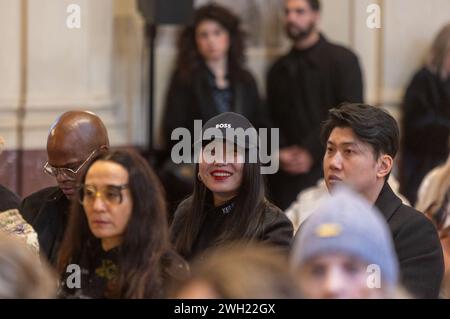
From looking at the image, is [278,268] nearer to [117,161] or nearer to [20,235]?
[117,161]

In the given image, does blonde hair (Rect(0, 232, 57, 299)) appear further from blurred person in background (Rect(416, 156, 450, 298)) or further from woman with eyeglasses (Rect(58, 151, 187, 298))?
blurred person in background (Rect(416, 156, 450, 298))

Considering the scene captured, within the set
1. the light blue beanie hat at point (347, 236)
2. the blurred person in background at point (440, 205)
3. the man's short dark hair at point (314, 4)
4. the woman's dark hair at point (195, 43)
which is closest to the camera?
the light blue beanie hat at point (347, 236)

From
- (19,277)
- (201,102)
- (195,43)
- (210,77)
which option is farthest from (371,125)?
(195,43)

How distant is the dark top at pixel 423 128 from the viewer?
8953mm

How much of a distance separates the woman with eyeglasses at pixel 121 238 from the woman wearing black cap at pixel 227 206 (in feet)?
2.39

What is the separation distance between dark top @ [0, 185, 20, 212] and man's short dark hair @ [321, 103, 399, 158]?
1.46 m

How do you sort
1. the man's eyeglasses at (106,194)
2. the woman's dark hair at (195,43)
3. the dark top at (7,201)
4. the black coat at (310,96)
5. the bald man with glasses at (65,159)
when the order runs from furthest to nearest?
1. the woman's dark hair at (195,43)
2. the black coat at (310,96)
3. the dark top at (7,201)
4. the bald man with glasses at (65,159)
5. the man's eyeglasses at (106,194)

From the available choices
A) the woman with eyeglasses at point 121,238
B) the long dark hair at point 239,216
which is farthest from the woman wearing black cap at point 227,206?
the woman with eyeglasses at point 121,238

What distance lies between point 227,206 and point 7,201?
1099mm

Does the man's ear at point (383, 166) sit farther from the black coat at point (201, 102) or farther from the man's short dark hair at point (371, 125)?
the black coat at point (201, 102)

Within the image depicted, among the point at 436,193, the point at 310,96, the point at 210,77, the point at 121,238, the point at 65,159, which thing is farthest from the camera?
the point at 310,96

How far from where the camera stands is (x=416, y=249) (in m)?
4.96

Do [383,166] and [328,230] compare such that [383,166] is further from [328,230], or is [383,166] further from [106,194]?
[328,230]
